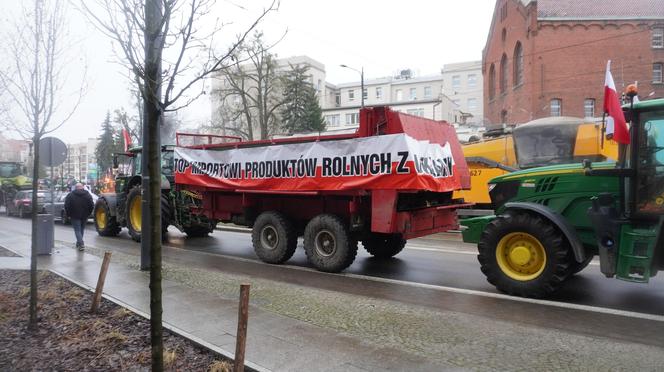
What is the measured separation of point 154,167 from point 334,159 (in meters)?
5.61

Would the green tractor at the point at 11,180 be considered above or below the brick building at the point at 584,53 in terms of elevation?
below

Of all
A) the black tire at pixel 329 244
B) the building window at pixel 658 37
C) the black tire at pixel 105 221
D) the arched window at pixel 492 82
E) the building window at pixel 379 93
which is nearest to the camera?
the black tire at pixel 329 244

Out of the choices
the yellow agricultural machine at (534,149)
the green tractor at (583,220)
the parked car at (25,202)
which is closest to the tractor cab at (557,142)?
the yellow agricultural machine at (534,149)

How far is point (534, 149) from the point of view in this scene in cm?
1400

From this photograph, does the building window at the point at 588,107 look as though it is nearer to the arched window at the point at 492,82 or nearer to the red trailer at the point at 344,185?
the arched window at the point at 492,82

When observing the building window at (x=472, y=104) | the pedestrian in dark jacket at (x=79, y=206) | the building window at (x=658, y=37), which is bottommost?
the pedestrian in dark jacket at (x=79, y=206)

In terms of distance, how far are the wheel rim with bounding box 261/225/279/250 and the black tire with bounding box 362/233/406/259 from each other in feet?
6.11

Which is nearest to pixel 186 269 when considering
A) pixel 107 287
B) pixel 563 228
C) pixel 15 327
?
pixel 107 287

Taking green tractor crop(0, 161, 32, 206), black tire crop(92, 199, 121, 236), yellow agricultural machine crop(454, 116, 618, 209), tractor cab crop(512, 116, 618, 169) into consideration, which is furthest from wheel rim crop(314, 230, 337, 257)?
A: green tractor crop(0, 161, 32, 206)

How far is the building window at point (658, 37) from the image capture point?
3794 centimetres

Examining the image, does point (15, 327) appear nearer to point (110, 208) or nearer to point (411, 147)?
point (411, 147)

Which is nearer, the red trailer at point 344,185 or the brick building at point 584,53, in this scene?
the red trailer at point 344,185

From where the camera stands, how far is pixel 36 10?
6801mm

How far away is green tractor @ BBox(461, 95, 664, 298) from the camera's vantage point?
6.32 meters
